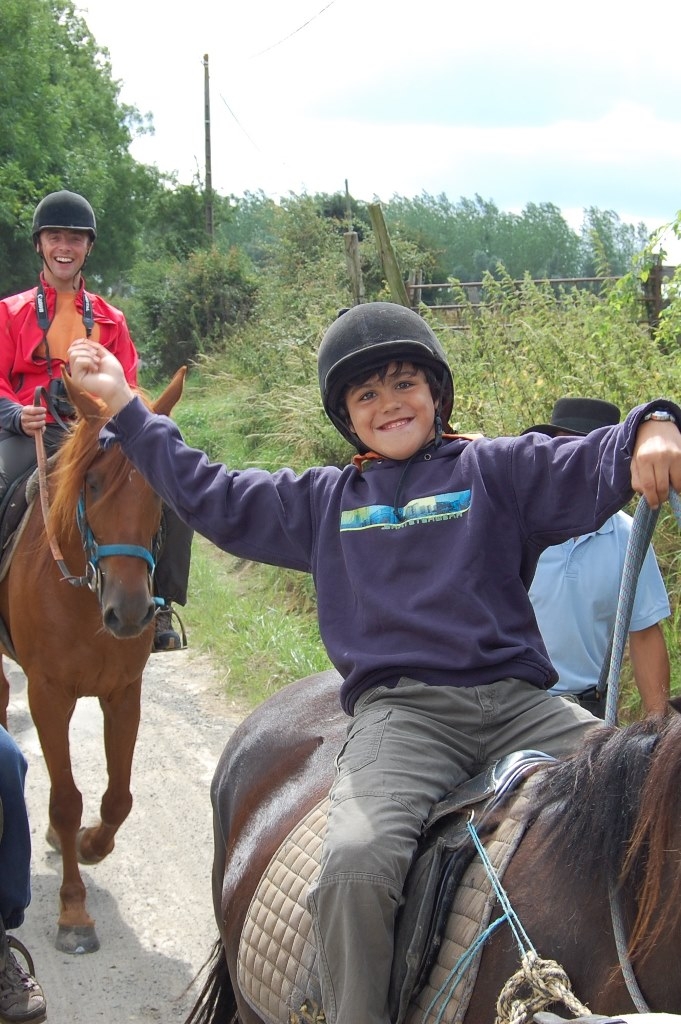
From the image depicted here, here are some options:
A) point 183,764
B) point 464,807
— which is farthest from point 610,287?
point 464,807

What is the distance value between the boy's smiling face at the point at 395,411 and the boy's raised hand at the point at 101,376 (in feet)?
2.00

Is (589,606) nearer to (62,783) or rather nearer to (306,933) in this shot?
(306,933)

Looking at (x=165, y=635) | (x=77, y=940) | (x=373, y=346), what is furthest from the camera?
(x=165, y=635)

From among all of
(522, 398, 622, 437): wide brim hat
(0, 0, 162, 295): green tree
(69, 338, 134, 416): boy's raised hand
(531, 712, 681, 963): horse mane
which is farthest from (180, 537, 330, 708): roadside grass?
(0, 0, 162, 295): green tree

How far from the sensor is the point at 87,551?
4004 mm

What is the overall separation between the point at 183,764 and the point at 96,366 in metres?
3.48

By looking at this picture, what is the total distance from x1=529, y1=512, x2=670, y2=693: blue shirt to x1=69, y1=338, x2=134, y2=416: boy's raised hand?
5.00ft

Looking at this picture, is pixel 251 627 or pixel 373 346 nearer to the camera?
pixel 373 346

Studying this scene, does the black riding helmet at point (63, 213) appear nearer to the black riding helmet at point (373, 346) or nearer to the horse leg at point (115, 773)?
the horse leg at point (115, 773)

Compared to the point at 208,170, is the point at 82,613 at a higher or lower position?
lower

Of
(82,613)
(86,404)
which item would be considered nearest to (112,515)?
(86,404)

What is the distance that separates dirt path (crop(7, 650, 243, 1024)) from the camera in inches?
151

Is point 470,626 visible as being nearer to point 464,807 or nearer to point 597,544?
point 464,807

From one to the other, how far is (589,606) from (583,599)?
0.03 metres
